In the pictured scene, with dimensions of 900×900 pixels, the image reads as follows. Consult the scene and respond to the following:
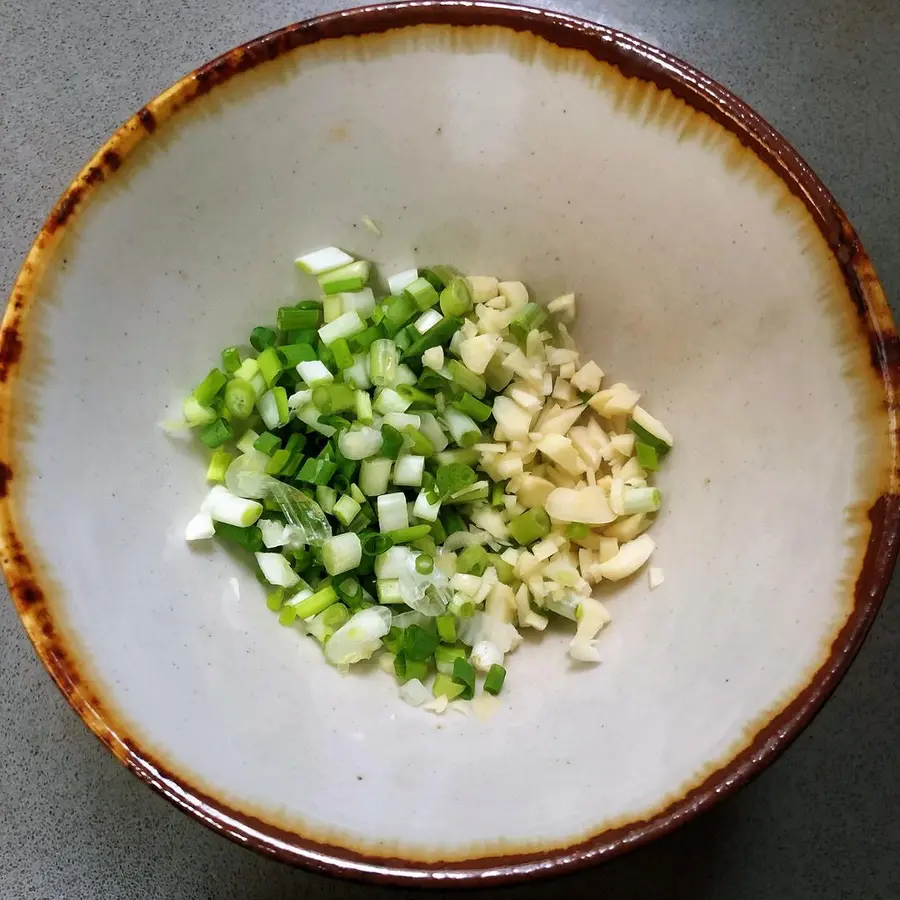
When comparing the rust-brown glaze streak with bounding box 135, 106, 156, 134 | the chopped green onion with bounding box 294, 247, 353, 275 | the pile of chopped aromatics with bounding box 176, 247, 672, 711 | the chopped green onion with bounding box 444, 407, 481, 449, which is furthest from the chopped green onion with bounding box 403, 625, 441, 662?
the rust-brown glaze streak with bounding box 135, 106, 156, 134

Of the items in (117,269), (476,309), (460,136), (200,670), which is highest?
(460,136)

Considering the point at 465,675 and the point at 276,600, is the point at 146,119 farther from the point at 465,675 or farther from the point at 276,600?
the point at 465,675

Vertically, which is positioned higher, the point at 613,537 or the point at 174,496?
the point at 613,537

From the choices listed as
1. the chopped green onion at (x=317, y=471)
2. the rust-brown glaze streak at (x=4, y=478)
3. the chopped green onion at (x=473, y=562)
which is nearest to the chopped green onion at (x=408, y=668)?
the chopped green onion at (x=473, y=562)

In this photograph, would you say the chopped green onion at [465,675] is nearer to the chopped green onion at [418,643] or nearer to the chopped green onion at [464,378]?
the chopped green onion at [418,643]

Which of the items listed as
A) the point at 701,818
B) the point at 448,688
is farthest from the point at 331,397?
the point at 701,818

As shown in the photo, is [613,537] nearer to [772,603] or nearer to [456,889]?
[772,603]

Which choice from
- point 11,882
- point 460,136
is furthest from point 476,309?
point 11,882
